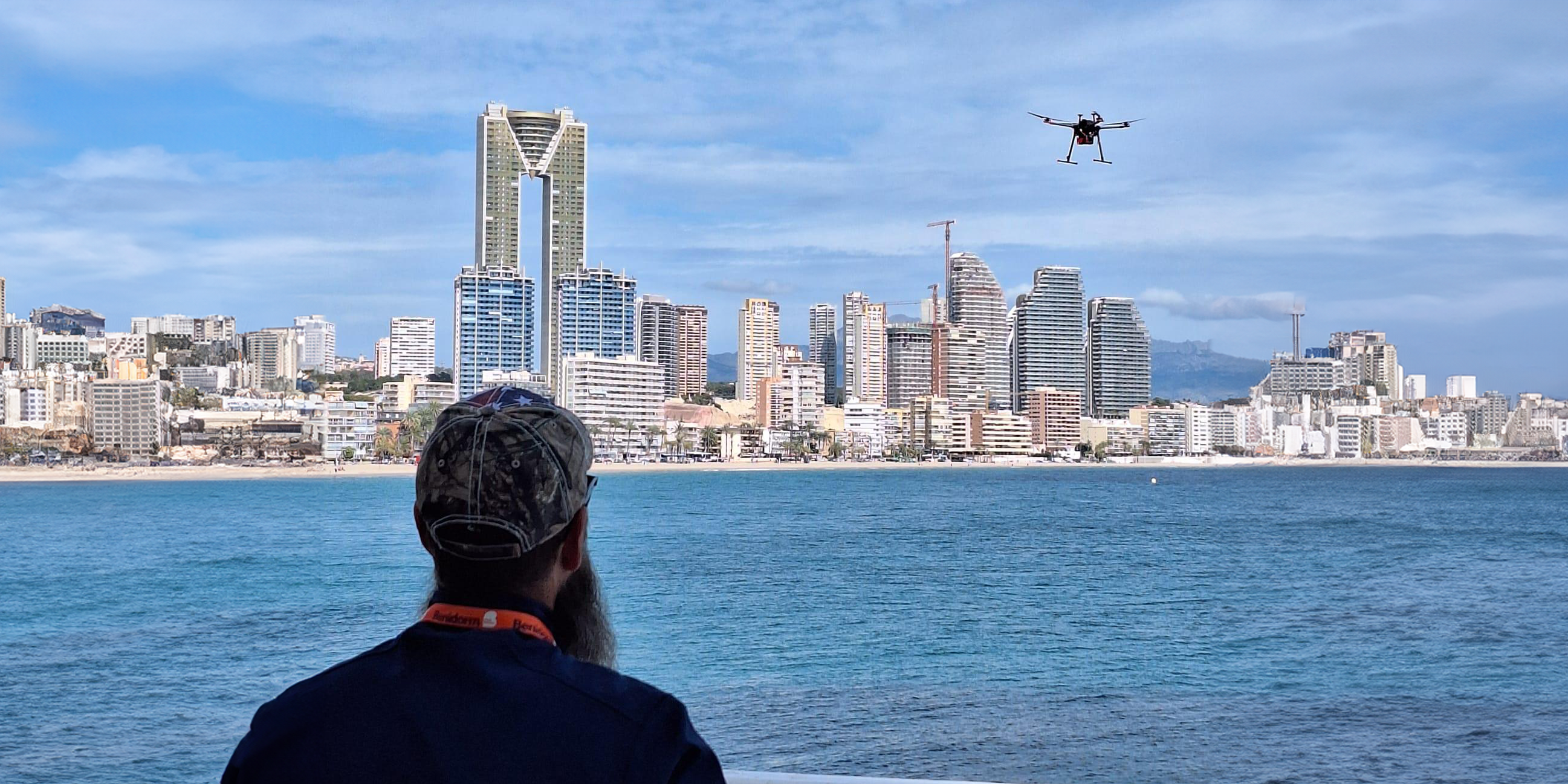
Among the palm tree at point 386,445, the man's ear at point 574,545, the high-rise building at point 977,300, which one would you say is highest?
the high-rise building at point 977,300

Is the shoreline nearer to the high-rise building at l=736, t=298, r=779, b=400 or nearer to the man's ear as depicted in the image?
the high-rise building at l=736, t=298, r=779, b=400

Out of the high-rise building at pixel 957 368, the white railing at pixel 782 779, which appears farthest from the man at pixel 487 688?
the high-rise building at pixel 957 368

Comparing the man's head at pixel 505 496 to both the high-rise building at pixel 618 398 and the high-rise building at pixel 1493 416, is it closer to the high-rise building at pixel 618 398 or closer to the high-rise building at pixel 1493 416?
the high-rise building at pixel 618 398

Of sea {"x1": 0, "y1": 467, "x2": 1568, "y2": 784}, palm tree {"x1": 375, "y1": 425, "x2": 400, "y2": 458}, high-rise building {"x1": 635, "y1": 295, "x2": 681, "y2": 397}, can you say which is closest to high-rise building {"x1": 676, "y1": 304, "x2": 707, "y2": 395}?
high-rise building {"x1": 635, "y1": 295, "x2": 681, "y2": 397}

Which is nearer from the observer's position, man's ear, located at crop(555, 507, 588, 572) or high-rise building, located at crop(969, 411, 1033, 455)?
man's ear, located at crop(555, 507, 588, 572)

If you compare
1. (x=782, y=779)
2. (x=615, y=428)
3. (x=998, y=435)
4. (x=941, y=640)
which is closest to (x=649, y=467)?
(x=615, y=428)

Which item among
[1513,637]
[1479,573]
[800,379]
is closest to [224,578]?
[1513,637]

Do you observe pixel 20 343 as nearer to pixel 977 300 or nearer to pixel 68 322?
pixel 68 322

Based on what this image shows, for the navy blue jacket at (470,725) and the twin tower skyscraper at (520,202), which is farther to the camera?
the twin tower skyscraper at (520,202)
